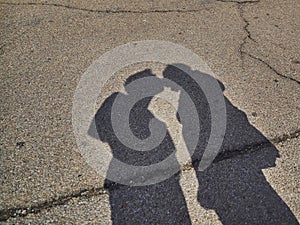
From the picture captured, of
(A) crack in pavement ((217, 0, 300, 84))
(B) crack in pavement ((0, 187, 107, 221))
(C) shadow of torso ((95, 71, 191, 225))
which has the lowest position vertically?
(B) crack in pavement ((0, 187, 107, 221))

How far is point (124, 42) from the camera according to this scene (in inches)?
168

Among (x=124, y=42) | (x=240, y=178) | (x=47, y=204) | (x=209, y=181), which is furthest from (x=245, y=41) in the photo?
(x=47, y=204)

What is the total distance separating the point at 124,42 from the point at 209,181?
2.14 meters

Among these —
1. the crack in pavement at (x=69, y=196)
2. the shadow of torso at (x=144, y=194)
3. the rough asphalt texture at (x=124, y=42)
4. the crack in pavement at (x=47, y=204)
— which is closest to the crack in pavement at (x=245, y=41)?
the rough asphalt texture at (x=124, y=42)

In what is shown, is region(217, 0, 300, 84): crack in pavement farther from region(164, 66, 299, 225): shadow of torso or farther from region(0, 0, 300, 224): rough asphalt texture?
region(164, 66, 299, 225): shadow of torso

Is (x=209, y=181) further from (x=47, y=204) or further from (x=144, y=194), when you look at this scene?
(x=47, y=204)

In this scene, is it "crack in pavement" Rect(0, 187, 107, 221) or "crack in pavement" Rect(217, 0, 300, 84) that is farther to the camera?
"crack in pavement" Rect(217, 0, 300, 84)

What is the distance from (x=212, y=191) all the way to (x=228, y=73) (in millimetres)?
1576

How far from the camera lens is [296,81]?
3.80 metres

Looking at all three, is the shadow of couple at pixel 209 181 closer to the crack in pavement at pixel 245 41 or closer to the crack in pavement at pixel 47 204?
the crack in pavement at pixel 47 204

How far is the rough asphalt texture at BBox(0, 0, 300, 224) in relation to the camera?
102 inches

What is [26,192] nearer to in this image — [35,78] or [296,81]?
[35,78]

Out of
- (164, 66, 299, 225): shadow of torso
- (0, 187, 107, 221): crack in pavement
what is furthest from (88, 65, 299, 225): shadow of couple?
(0, 187, 107, 221): crack in pavement

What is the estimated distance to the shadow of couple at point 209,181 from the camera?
2570 mm
